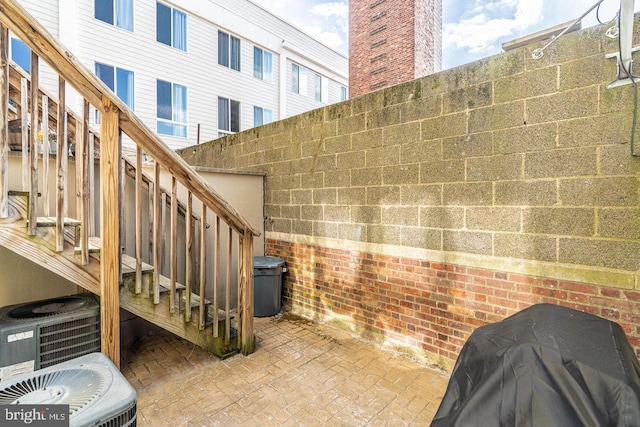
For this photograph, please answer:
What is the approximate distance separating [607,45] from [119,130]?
11.7 ft

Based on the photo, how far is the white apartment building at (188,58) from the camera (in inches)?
317

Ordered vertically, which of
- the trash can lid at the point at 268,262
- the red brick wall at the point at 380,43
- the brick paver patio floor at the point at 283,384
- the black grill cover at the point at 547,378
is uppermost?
the red brick wall at the point at 380,43

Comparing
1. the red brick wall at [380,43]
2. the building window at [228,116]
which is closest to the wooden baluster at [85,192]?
the red brick wall at [380,43]

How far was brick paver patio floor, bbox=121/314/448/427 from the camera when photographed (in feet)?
7.61

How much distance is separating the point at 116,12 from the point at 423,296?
34.9ft

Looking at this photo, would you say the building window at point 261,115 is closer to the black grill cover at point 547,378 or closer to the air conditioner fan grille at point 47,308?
the air conditioner fan grille at point 47,308

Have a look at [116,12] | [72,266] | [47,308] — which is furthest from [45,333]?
[116,12]

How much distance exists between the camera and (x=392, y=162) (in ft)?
10.8

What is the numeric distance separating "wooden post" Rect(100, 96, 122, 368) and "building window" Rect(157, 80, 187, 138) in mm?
7983

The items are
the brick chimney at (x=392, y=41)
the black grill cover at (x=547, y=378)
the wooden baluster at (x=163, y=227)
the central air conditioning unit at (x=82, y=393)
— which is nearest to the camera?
the black grill cover at (x=547, y=378)

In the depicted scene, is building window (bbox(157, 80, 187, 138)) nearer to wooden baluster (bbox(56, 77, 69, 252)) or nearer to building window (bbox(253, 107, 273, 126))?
building window (bbox(253, 107, 273, 126))

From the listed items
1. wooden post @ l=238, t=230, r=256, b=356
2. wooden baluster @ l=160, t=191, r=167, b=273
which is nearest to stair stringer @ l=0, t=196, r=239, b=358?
wooden post @ l=238, t=230, r=256, b=356

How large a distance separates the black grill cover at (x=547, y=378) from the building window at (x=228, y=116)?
36.2 ft

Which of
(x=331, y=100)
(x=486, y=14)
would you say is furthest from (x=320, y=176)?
(x=331, y=100)
